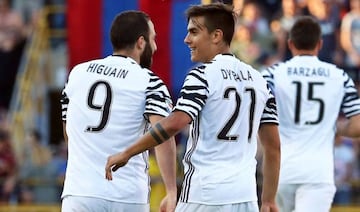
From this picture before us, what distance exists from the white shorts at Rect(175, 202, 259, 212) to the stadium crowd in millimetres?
9102

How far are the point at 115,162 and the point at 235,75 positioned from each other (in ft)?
3.26

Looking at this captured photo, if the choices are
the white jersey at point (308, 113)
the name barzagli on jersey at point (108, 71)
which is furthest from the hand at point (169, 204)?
the white jersey at point (308, 113)


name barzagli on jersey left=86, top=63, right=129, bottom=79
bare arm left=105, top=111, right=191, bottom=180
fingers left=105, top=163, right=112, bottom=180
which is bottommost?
fingers left=105, top=163, right=112, bottom=180

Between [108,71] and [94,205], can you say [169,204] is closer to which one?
[94,205]

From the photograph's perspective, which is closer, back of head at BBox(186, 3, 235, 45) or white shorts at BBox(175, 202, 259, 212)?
white shorts at BBox(175, 202, 259, 212)

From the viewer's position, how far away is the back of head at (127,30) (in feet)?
29.4

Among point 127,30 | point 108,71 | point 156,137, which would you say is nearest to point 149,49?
point 127,30

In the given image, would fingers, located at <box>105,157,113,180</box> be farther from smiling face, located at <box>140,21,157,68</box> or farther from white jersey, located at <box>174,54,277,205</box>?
smiling face, located at <box>140,21,157,68</box>

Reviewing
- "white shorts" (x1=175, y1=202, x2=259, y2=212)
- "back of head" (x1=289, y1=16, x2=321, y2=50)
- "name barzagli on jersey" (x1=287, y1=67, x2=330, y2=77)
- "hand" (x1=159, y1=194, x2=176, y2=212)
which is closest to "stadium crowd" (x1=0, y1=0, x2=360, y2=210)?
"back of head" (x1=289, y1=16, x2=321, y2=50)

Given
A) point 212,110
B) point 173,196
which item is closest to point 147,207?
point 173,196

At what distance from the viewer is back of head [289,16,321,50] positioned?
11.0 m

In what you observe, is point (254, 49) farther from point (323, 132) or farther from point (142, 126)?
point (142, 126)

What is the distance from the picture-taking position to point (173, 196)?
858 centimetres

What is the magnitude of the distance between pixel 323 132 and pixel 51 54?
11.2m
